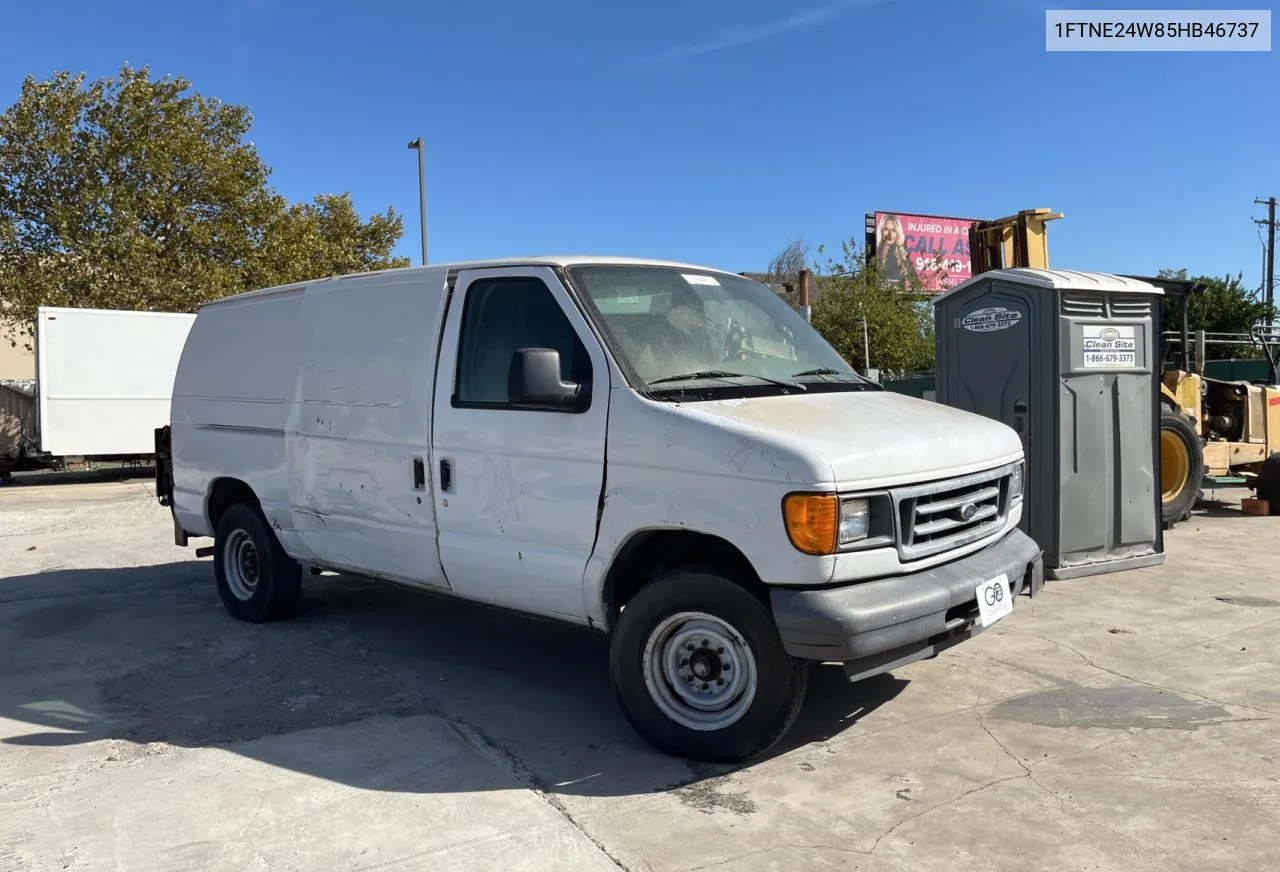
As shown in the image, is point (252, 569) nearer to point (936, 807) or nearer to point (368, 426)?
point (368, 426)

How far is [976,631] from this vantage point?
4.09 metres

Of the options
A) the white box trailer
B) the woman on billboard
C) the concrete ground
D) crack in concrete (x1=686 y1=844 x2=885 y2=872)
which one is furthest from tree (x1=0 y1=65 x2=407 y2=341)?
the woman on billboard

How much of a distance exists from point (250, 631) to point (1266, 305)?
153 ft

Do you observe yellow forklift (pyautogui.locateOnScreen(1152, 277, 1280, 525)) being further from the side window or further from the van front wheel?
the van front wheel

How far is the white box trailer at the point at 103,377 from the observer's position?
1700 cm

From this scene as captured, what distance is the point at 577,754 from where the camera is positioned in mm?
4164

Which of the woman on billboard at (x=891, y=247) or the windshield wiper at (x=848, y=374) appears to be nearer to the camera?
the windshield wiper at (x=848, y=374)

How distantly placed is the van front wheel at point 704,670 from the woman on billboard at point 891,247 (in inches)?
1460

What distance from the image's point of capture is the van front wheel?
149 inches

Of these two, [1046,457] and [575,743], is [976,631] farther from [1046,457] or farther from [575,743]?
[1046,457]

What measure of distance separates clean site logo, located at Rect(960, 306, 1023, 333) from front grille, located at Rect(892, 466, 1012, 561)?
3.07 metres

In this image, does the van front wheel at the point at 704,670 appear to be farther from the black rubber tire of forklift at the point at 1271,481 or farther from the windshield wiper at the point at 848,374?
the black rubber tire of forklift at the point at 1271,481

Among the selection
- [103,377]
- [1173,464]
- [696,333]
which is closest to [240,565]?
[696,333]

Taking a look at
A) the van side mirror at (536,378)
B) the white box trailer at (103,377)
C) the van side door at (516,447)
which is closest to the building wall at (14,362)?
the white box trailer at (103,377)
